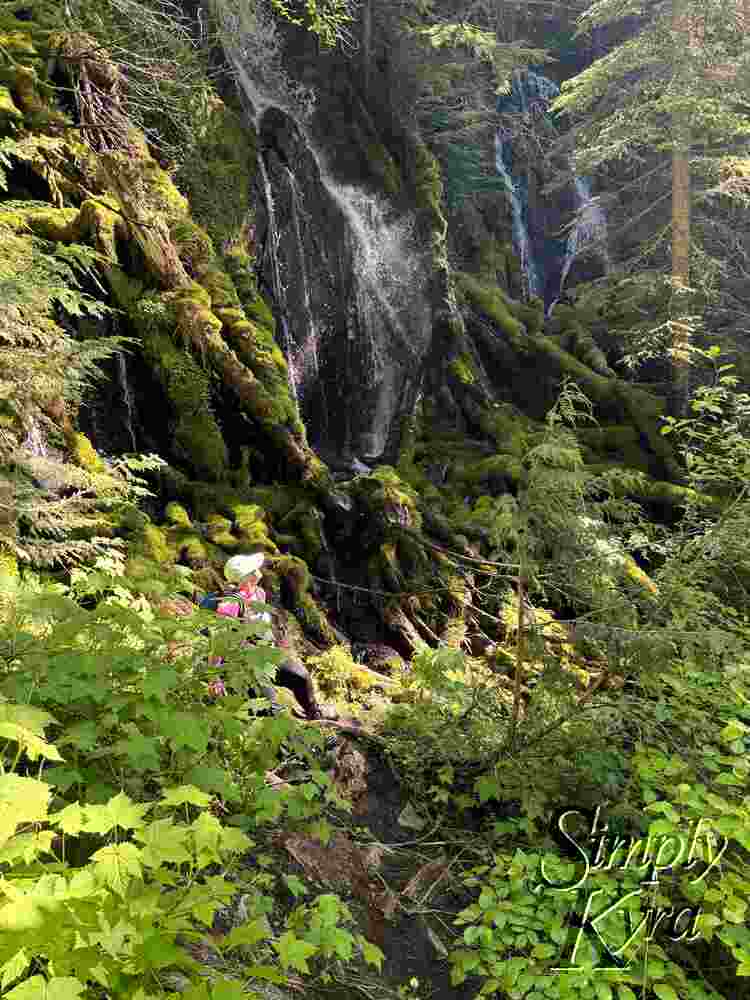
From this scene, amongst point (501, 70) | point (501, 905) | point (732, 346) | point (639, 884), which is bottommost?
point (501, 905)

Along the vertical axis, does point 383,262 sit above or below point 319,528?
above

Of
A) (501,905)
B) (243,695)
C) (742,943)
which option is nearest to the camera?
(742,943)

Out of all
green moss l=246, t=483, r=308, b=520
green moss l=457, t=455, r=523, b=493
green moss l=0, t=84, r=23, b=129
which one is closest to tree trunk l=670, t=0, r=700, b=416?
green moss l=457, t=455, r=523, b=493

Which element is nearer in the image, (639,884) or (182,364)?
(639,884)

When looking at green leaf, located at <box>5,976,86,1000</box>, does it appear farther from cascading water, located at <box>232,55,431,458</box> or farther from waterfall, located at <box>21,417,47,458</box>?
cascading water, located at <box>232,55,431,458</box>

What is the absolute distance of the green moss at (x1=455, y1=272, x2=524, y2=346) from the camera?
1645cm

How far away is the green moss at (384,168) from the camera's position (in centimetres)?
1427

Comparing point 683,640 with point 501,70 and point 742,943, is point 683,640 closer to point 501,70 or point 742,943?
point 742,943

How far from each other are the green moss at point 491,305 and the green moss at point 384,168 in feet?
9.79

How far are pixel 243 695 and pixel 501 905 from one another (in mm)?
1673

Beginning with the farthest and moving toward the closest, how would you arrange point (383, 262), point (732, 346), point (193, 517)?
1. point (732, 346)
2. point (383, 262)
3. point (193, 517)

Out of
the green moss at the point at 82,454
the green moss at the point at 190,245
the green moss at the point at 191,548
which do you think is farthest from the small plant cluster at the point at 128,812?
the green moss at the point at 190,245

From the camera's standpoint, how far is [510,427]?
14.3 meters

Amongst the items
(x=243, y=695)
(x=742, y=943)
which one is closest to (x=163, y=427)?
(x=243, y=695)
